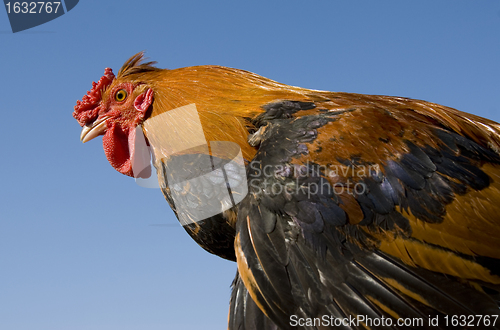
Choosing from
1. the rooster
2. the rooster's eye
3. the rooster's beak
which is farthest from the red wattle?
the rooster

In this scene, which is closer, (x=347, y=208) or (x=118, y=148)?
(x=347, y=208)

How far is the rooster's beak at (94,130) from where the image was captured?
417cm

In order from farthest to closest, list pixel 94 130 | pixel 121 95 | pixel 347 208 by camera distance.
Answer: pixel 94 130 < pixel 121 95 < pixel 347 208

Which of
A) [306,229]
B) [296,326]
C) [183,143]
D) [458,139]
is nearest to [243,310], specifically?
[296,326]

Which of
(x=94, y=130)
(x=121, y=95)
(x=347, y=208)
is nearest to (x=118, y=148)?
(x=94, y=130)

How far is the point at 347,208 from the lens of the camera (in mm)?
2674

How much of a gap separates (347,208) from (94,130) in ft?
9.01

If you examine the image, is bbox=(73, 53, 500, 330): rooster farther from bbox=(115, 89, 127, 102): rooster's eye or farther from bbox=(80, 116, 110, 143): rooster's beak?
bbox=(80, 116, 110, 143): rooster's beak

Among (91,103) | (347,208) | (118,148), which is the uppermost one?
(91,103)

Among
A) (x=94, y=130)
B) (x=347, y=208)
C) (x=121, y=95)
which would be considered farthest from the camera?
(x=94, y=130)

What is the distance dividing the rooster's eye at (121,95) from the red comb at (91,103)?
282 millimetres

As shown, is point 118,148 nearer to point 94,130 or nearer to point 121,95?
point 94,130

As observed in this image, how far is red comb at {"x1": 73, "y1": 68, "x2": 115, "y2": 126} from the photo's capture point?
429 cm

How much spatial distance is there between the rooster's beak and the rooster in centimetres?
106
